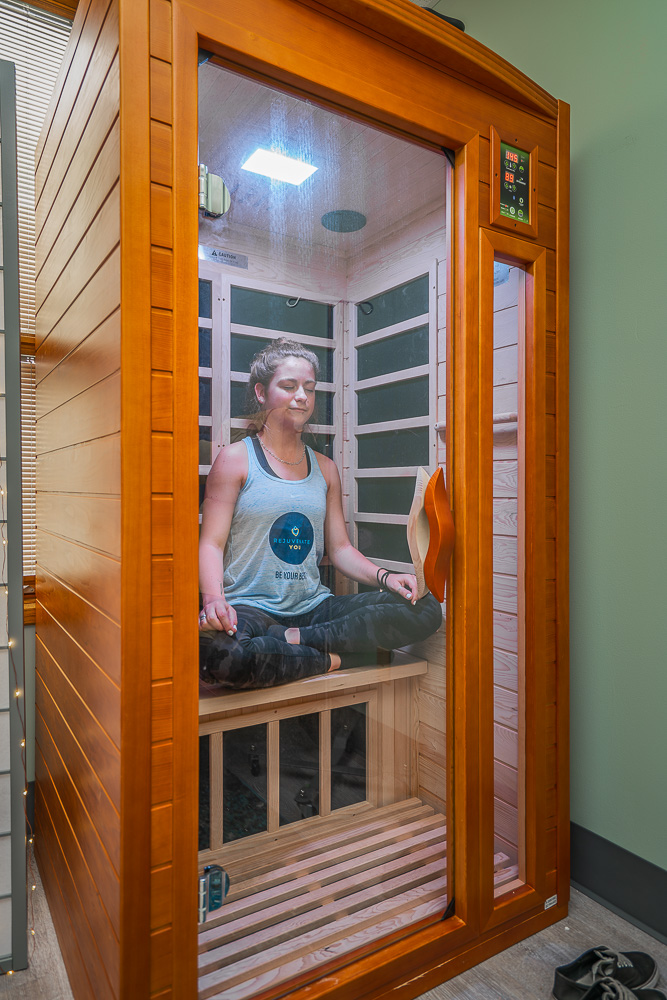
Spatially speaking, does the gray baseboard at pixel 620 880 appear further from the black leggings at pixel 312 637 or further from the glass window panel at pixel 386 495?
the glass window panel at pixel 386 495

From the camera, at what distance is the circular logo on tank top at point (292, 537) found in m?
1.25

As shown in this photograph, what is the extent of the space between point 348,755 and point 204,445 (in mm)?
709

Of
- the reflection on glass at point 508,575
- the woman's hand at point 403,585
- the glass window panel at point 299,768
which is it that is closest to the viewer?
the glass window panel at point 299,768

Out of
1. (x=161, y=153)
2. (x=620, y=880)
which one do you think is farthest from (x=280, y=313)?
(x=620, y=880)

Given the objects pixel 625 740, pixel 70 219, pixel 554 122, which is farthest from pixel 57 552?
pixel 554 122

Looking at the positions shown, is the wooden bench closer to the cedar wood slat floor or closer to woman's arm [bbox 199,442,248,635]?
woman's arm [bbox 199,442,248,635]

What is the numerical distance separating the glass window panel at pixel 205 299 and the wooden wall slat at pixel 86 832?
3.21ft

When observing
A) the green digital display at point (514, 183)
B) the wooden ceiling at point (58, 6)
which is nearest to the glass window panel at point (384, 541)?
the green digital display at point (514, 183)

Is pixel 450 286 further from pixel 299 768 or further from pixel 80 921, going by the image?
pixel 80 921

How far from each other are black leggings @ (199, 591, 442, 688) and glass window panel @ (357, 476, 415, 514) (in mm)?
182

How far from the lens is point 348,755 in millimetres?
1329

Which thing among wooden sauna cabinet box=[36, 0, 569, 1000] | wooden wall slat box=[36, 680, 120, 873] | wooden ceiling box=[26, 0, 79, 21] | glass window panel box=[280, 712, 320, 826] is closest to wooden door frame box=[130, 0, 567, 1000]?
wooden sauna cabinet box=[36, 0, 569, 1000]

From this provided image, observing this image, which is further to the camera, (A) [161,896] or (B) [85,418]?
(B) [85,418]

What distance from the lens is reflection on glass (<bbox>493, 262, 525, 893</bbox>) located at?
151 centimetres
